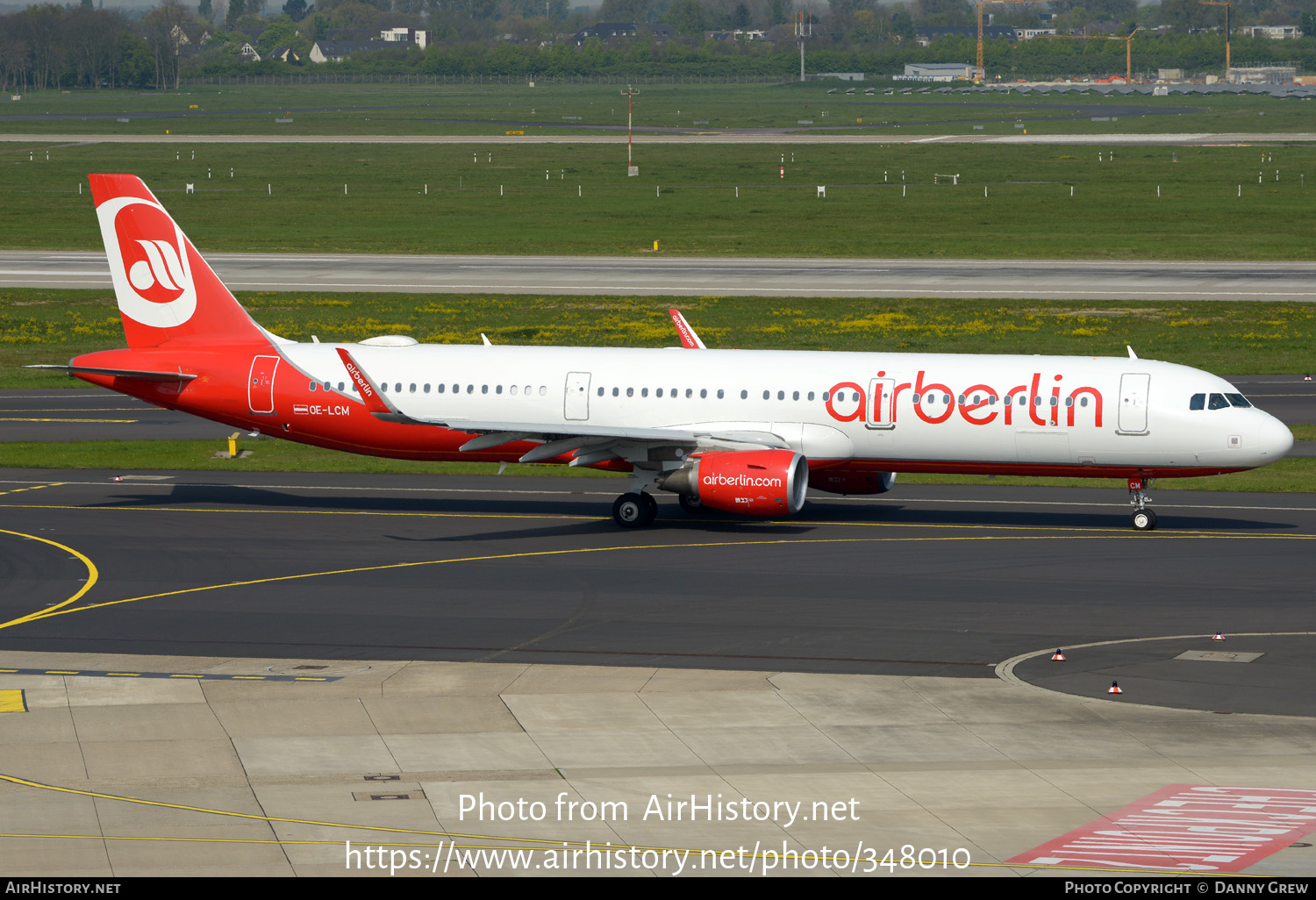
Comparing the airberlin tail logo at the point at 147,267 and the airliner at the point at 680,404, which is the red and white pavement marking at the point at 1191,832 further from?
the airberlin tail logo at the point at 147,267

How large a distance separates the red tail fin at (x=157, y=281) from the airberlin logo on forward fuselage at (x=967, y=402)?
16.6 meters

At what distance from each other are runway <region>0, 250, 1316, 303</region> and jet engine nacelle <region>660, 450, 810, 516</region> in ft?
152

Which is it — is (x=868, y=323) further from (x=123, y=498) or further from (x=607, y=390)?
(x=123, y=498)

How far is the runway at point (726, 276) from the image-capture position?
8662 cm

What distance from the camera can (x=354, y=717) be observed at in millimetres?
25766

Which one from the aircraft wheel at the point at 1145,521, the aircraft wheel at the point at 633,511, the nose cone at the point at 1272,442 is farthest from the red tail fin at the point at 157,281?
the nose cone at the point at 1272,442

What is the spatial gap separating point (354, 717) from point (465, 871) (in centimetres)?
720

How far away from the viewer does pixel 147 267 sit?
149ft

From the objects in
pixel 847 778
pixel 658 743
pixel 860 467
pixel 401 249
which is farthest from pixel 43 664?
pixel 401 249

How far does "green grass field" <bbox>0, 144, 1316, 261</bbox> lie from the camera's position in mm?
110125

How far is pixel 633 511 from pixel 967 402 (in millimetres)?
9166

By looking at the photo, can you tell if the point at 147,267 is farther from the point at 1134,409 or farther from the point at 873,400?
the point at 1134,409

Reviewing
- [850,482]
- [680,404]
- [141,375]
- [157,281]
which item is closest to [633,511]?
[680,404]

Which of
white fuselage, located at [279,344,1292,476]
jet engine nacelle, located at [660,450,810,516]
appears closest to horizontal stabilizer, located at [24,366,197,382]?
white fuselage, located at [279,344,1292,476]
